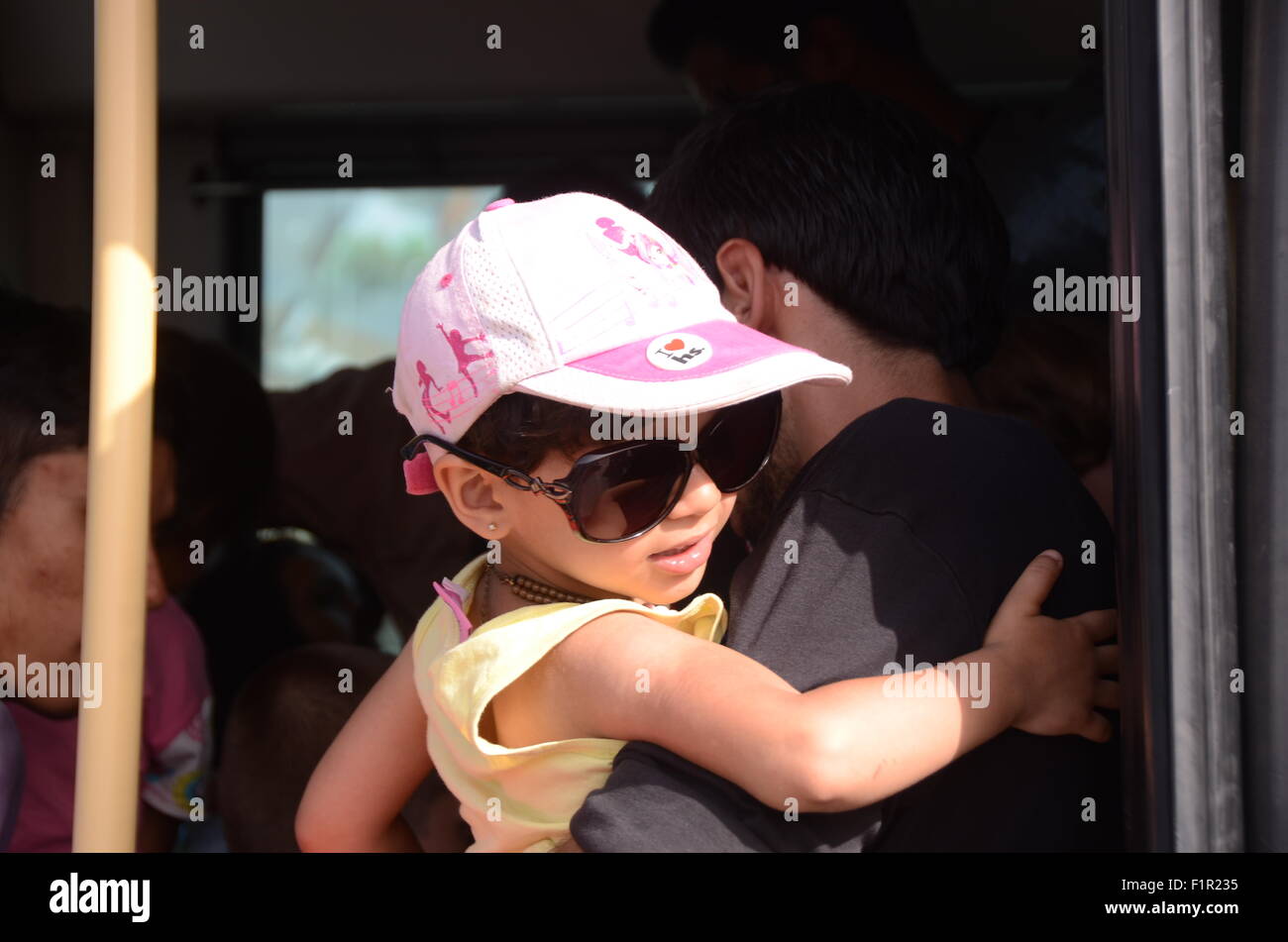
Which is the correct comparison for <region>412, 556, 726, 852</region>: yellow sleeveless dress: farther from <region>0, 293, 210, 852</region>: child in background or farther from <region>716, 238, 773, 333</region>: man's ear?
<region>0, 293, 210, 852</region>: child in background

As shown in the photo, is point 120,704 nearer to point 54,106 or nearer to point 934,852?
point 934,852

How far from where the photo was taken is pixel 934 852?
4.00 ft

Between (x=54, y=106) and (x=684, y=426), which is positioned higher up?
(x=54, y=106)

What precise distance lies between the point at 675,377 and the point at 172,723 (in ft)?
4.85

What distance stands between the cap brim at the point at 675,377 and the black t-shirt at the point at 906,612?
0.42 feet

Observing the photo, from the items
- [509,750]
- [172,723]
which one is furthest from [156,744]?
[509,750]

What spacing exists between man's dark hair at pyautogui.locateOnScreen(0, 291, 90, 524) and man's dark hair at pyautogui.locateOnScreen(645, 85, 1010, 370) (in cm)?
105

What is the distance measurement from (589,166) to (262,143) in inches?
35.2

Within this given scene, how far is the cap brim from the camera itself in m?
1.24

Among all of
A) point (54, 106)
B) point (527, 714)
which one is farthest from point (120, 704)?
point (54, 106)

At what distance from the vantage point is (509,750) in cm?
126

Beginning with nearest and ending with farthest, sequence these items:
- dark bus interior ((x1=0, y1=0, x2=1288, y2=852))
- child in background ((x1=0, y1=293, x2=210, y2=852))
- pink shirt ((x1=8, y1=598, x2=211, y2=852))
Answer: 1. child in background ((x1=0, y1=293, x2=210, y2=852))
2. pink shirt ((x1=8, y1=598, x2=211, y2=852))
3. dark bus interior ((x1=0, y1=0, x2=1288, y2=852))

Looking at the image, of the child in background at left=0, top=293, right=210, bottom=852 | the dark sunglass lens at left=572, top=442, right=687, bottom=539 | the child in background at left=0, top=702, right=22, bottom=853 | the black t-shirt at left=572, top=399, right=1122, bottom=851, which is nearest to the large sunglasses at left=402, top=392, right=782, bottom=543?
the dark sunglass lens at left=572, top=442, right=687, bottom=539

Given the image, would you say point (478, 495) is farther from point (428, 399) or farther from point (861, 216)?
point (861, 216)
